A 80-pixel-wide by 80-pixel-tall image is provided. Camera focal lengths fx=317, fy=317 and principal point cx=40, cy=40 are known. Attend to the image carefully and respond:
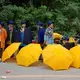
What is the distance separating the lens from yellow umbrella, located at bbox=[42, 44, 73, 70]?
413 inches

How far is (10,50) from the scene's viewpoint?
11664mm

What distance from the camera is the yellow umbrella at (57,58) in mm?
10500

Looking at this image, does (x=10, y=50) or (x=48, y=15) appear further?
(x=48, y=15)

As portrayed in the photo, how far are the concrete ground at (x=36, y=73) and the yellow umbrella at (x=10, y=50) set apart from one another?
1.24 feet

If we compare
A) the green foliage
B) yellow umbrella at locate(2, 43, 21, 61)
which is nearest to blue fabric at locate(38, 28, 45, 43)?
yellow umbrella at locate(2, 43, 21, 61)

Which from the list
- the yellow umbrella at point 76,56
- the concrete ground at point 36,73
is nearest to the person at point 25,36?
the concrete ground at point 36,73

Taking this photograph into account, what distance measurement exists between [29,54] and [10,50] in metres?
1.00

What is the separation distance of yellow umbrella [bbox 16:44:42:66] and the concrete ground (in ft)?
0.69

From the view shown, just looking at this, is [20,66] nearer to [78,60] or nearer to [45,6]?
[78,60]

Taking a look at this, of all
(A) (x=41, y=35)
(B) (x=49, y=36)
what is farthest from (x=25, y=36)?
(B) (x=49, y=36)

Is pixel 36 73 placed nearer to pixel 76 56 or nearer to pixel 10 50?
pixel 76 56

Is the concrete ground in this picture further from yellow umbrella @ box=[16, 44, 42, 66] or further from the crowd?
the crowd

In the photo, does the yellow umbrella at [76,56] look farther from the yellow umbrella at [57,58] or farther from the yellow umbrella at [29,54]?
the yellow umbrella at [29,54]

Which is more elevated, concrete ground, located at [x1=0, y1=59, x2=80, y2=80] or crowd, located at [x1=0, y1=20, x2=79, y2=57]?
crowd, located at [x1=0, y1=20, x2=79, y2=57]
